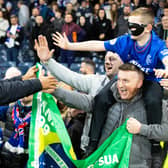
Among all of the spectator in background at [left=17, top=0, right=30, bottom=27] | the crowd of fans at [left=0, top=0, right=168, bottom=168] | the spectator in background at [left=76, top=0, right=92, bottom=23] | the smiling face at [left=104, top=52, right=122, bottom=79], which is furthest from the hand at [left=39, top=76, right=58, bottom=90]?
the spectator in background at [left=17, top=0, right=30, bottom=27]

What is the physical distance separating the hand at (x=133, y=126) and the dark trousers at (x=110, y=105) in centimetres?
13

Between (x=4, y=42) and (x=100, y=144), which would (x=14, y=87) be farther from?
(x=4, y=42)

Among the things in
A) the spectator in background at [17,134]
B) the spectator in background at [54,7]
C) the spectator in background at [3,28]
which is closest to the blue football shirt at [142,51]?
the spectator in background at [17,134]

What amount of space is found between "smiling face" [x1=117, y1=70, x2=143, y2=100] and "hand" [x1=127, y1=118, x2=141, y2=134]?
0.57 ft

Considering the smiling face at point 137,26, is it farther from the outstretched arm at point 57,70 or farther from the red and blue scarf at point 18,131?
the red and blue scarf at point 18,131

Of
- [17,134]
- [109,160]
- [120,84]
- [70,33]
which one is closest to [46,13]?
[70,33]

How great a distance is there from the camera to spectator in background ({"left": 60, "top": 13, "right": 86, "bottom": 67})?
9055 millimetres

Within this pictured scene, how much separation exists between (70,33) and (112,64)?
596cm

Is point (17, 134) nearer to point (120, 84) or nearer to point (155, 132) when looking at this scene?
point (120, 84)

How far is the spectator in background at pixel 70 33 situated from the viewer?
29.7 feet

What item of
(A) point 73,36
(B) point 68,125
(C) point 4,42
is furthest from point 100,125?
(C) point 4,42

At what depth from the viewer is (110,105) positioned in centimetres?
288

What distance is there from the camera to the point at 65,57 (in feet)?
30.5

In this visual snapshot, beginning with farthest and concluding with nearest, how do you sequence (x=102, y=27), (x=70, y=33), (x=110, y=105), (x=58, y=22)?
(x=58, y=22) → (x=102, y=27) → (x=70, y=33) → (x=110, y=105)
